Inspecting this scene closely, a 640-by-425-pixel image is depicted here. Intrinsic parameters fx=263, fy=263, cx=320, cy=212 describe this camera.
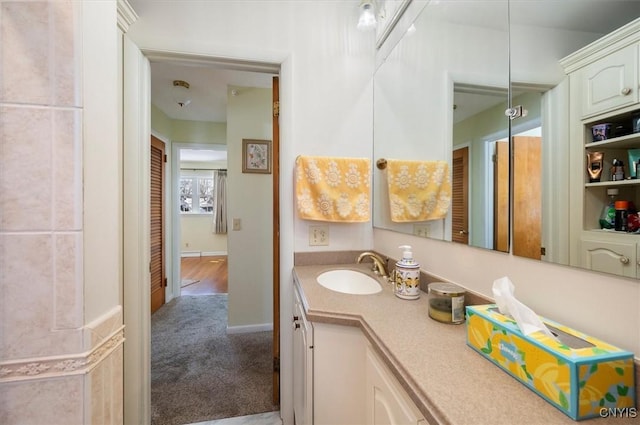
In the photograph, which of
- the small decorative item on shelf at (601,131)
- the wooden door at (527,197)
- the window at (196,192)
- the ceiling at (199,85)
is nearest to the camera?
the small decorative item on shelf at (601,131)

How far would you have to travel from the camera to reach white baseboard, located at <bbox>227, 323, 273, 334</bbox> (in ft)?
8.54

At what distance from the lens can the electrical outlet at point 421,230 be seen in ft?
3.96

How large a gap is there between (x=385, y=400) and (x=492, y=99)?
98 centimetres

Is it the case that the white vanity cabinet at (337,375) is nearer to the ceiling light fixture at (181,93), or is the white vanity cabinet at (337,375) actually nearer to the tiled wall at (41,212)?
the tiled wall at (41,212)

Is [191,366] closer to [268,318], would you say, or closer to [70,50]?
[268,318]

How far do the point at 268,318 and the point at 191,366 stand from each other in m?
0.82

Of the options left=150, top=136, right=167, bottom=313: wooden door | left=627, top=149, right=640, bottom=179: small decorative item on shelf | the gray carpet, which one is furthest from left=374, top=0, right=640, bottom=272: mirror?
left=150, top=136, right=167, bottom=313: wooden door

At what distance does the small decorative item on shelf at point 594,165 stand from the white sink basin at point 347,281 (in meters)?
0.90

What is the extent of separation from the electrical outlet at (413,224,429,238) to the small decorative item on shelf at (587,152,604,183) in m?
0.65

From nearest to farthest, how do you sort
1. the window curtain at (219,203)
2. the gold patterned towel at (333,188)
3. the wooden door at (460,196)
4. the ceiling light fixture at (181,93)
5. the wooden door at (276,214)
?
the wooden door at (460,196) → the gold patterned towel at (333,188) → the wooden door at (276,214) → the ceiling light fixture at (181,93) → the window curtain at (219,203)

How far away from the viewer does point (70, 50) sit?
602mm

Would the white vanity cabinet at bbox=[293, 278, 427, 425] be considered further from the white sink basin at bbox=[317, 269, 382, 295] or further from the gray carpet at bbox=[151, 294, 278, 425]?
the gray carpet at bbox=[151, 294, 278, 425]

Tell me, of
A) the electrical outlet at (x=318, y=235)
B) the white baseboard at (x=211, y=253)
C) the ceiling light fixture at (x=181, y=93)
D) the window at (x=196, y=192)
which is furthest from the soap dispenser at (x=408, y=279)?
the window at (x=196, y=192)

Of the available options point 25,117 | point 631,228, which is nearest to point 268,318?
point 25,117
